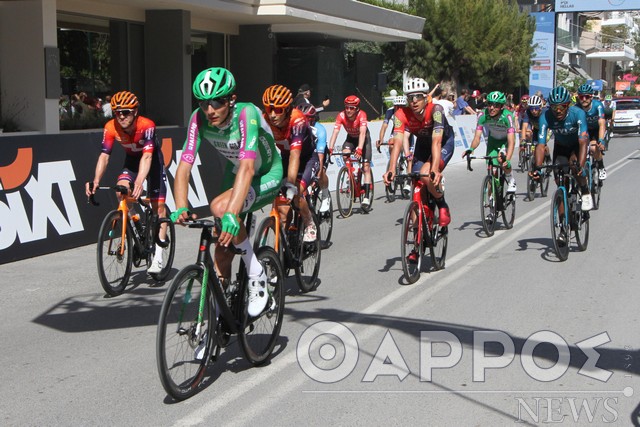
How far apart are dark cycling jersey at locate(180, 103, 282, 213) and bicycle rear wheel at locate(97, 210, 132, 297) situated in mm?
2418

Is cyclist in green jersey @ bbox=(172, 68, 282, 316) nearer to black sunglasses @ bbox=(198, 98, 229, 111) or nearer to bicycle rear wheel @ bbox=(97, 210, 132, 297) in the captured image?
black sunglasses @ bbox=(198, 98, 229, 111)

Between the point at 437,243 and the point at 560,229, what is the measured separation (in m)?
1.64

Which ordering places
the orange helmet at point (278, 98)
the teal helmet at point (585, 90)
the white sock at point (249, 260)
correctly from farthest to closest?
the teal helmet at point (585, 90) < the orange helmet at point (278, 98) < the white sock at point (249, 260)

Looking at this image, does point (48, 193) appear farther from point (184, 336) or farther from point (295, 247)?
point (184, 336)

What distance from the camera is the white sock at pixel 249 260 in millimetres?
5816

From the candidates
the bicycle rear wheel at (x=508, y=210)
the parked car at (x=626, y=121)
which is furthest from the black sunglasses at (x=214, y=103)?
the parked car at (x=626, y=121)

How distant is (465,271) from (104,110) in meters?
12.9

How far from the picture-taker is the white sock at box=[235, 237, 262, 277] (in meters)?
5.82

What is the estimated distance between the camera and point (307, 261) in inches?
341

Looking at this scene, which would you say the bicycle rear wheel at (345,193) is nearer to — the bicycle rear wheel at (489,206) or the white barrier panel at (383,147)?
the white barrier panel at (383,147)

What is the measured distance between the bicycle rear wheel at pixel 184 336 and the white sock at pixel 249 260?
426mm

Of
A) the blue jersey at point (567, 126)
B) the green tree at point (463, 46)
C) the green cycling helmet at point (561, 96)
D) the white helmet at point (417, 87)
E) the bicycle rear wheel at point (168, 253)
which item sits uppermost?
the green tree at point (463, 46)

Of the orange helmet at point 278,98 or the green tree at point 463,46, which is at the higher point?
the green tree at point 463,46

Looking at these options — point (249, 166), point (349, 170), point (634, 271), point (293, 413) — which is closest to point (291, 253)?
point (249, 166)
